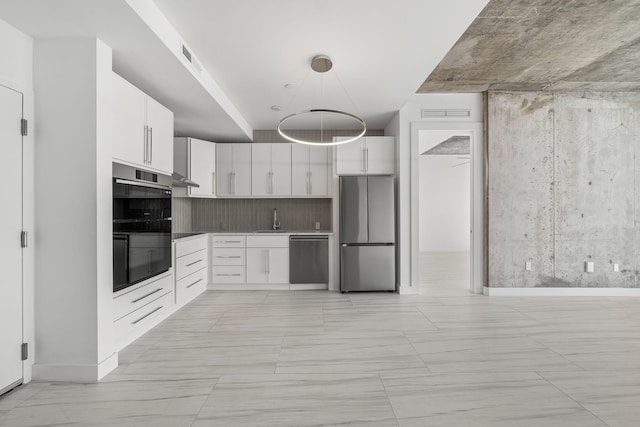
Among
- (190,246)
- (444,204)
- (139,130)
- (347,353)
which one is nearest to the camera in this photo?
(347,353)

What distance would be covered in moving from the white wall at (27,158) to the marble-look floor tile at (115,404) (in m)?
0.40

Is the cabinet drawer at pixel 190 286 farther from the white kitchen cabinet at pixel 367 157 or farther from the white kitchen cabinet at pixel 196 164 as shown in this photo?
the white kitchen cabinet at pixel 367 157

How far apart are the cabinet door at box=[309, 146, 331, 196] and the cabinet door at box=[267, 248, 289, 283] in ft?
3.58

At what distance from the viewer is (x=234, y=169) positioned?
5.59 metres

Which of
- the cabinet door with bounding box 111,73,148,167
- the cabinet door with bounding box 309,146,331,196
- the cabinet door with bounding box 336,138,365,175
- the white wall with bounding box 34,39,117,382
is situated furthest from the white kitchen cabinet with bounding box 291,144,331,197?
the white wall with bounding box 34,39,117,382

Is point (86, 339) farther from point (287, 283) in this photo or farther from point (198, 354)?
point (287, 283)

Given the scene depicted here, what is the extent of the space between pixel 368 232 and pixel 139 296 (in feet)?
9.72

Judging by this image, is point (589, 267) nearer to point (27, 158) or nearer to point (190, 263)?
point (190, 263)

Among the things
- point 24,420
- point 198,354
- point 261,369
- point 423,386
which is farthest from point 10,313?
point 423,386

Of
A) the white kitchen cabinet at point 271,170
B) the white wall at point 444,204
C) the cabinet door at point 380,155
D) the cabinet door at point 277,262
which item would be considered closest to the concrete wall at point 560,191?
the cabinet door at point 380,155

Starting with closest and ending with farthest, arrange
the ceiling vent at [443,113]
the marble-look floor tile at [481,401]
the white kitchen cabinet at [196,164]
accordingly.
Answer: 1. the marble-look floor tile at [481,401]
2. the ceiling vent at [443,113]
3. the white kitchen cabinet at [196,164]

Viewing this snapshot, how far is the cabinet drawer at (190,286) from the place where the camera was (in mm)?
4163

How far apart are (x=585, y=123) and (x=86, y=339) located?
6084 mm

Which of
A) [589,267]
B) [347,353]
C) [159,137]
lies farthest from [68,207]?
[589,267]
